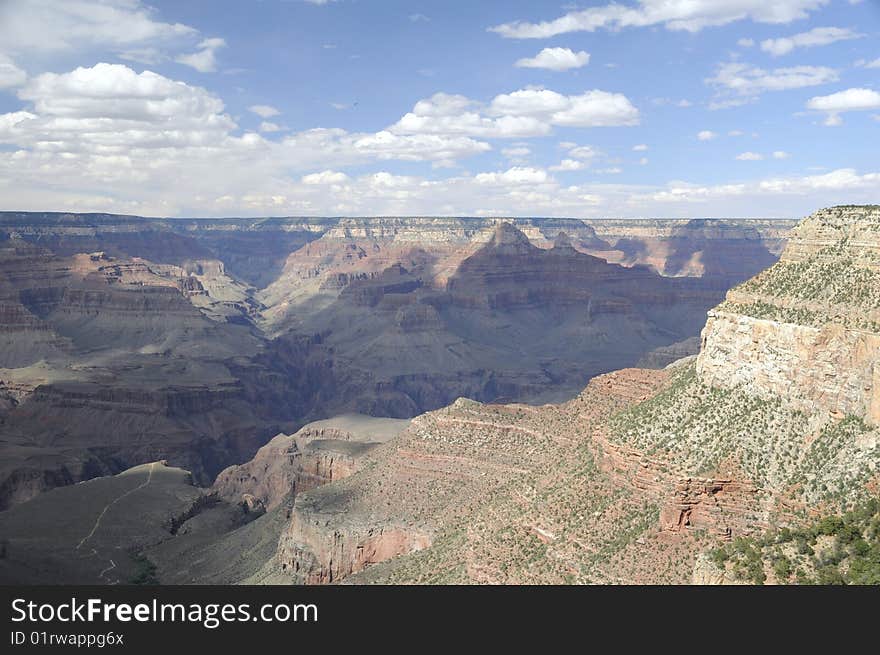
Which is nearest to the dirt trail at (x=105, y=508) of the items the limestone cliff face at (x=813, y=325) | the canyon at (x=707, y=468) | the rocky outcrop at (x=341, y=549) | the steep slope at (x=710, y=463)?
the rocky outcrop at (x=341, y=549)

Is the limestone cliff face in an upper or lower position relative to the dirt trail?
upper

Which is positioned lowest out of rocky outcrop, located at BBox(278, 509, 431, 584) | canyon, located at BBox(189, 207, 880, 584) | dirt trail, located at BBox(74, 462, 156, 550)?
dirt trail, located at BBox(74, 462, 156, 550)

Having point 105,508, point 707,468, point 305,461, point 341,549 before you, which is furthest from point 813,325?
point 105,508

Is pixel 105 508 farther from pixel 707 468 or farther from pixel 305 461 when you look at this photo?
pixel 707 468

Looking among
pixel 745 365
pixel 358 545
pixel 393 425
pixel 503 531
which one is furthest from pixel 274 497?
pixel 745 365

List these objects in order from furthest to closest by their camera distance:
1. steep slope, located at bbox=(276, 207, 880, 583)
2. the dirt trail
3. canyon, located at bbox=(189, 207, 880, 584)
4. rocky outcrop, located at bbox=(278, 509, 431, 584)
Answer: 1. the dirt trail
2. rocky outcrop, located at bbox=(278, 509, 431, 584)
3. steep slope, located at bbox=(276, 207, 880, 583)
4. canyon, located at bbox=(189, 207, 880, 584)

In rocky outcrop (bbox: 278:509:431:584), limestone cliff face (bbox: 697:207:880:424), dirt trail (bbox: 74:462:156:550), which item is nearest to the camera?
limestone cliff face (bbox: 697:207:880:424)

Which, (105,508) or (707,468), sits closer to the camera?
(707,468)

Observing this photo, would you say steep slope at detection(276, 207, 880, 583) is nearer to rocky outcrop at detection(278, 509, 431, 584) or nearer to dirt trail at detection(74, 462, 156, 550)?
rocky outcrop at detection(278, 509, 431, 584)

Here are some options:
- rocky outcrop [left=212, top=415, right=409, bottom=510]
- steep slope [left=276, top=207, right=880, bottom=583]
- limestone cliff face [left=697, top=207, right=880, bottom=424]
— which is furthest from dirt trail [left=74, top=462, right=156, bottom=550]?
limestone cliff face [left=697, top=207, right=880, bottom=424]

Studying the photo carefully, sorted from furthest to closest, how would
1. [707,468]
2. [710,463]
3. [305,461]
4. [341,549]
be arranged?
1. [305,461]
2. [341,549]
3. [710,463]
4. [707,468]

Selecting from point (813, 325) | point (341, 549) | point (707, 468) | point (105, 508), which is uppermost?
point (813, 325)
